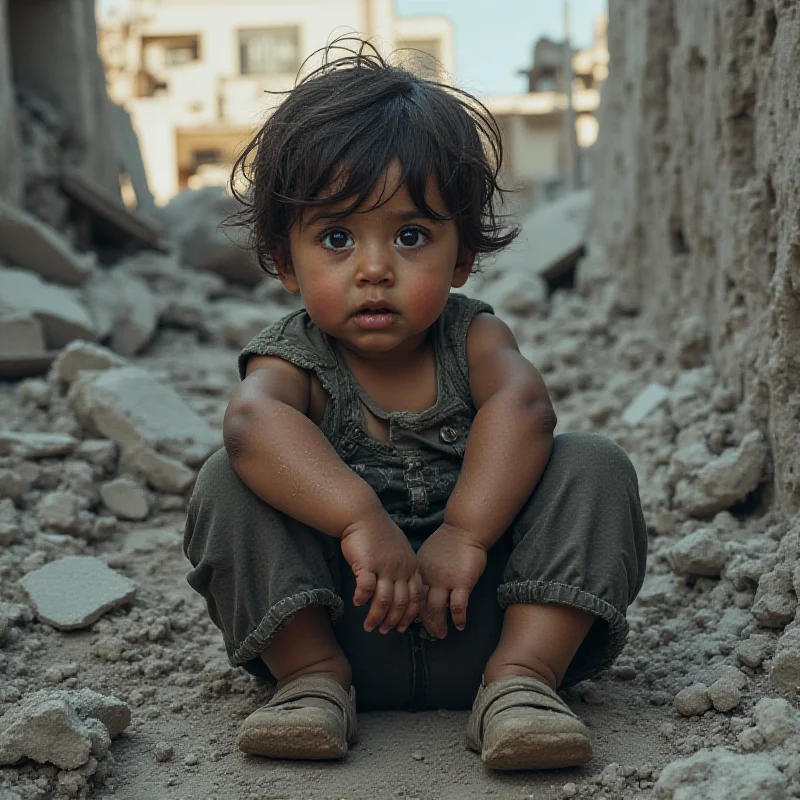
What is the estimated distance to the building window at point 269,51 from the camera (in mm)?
22859

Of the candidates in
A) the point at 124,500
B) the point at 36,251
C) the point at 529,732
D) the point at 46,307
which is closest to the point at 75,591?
the point at 124,500

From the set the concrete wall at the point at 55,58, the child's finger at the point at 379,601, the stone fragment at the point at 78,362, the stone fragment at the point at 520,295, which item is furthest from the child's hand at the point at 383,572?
the concrete wall at the point at 55,58

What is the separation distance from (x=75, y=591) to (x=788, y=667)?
1.44 m

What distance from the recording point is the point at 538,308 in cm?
548

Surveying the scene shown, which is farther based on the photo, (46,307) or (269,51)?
(269,51)

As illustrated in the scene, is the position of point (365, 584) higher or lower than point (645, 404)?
higher

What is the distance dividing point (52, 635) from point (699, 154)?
252 centimetres

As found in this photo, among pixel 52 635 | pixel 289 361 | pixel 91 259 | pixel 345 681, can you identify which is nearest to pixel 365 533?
pixel 345 681

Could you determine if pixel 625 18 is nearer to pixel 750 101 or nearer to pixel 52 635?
pixel 750 101

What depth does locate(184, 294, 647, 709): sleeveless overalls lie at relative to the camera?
1.79 meters

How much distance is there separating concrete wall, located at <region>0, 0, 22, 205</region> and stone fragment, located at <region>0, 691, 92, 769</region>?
404 centimetres

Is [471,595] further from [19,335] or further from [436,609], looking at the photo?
[19,335]

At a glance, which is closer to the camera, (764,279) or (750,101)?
(764,279)

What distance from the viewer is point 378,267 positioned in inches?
74.0
